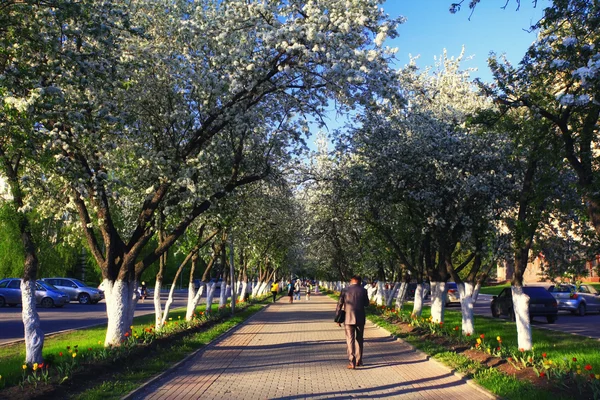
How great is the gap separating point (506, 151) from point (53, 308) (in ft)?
82.1

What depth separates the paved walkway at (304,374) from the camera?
336 inches

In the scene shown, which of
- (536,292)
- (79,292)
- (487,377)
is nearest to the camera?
(487,377)

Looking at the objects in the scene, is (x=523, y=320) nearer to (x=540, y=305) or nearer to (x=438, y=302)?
(x=438, y=302)

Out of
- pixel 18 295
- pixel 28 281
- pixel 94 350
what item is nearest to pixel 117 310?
pixel 94 350

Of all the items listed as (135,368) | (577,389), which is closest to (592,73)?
(577,389)

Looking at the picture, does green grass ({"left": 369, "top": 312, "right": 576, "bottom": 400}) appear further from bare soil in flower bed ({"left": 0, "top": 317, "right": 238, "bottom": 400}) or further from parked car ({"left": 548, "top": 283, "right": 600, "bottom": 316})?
parked car ({"left": 548, "top": 283, "right": 600, "bottom": 316})

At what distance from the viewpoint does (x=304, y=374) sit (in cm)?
1036

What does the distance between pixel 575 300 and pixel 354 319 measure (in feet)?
66.0

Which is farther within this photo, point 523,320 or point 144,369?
point 523,320

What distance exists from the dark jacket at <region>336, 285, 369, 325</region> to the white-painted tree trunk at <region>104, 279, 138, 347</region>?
14.6ft

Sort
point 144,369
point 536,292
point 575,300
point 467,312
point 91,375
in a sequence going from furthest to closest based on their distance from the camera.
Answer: point 575,300, point 536,292, point 467,312, point 144,369, point 91,375

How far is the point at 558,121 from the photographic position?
917 cm

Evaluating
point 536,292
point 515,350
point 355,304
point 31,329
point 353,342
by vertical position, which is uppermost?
point 536,292

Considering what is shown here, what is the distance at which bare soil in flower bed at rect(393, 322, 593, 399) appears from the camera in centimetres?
785
